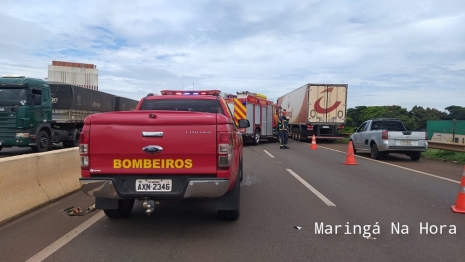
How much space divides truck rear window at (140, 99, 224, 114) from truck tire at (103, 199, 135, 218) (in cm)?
173

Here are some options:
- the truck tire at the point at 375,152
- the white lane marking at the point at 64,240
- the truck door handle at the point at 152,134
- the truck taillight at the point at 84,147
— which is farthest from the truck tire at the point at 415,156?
the truck taillight at the point at 84,147

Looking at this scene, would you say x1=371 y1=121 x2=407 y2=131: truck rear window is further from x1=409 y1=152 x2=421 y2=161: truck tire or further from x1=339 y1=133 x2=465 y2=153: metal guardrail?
x1=339 y1=133 x2=465 y2=153: metal guardrail

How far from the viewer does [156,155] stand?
4.49 metres

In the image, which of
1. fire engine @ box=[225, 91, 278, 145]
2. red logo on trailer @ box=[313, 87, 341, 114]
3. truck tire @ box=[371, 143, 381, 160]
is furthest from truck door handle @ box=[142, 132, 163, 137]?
red logo on trailer @ box=[313, 87, 341, 114]

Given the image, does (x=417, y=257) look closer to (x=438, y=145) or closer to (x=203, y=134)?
(x=203, y=134)

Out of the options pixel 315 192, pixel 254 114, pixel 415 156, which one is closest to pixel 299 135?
pixel 254 114

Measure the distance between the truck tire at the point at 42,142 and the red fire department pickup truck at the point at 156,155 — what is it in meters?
10.8

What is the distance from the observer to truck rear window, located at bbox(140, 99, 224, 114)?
6668 mm

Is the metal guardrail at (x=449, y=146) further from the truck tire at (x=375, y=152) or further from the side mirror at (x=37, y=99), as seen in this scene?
the side mirror at (x=37, y=99)

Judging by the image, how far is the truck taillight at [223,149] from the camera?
4484 mm

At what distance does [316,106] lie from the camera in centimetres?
2428

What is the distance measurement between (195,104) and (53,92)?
494 inches

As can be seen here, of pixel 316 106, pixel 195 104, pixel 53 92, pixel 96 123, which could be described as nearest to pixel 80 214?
pixel 96 123

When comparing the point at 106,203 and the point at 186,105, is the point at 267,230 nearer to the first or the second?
the point at 106,203
